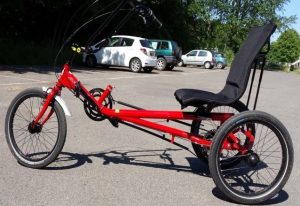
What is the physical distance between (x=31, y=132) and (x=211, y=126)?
1.88 metres

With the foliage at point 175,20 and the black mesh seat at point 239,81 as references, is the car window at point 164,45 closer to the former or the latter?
the foliage at point 175,20

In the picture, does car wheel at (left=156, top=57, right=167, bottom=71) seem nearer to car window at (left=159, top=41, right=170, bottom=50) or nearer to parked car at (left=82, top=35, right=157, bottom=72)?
car window at (left=159, top=41, right=170, bottom=50)

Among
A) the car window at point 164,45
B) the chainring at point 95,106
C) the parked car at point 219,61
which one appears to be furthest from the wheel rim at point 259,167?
the parked car at point 219,61

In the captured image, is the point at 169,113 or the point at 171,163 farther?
the point at 171,163

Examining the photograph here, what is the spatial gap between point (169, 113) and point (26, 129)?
1.59 m

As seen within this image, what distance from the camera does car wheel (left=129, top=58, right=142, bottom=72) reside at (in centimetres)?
2259

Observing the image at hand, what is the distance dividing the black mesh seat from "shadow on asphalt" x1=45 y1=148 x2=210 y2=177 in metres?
0.98

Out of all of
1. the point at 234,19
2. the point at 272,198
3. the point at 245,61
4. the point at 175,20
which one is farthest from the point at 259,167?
the point at 234,19

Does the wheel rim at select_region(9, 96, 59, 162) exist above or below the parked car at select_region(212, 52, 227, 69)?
above

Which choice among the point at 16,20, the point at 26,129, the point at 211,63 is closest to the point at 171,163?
the point at 26,129

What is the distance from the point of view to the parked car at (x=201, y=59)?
3691 cm

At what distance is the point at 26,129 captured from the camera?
5203mm

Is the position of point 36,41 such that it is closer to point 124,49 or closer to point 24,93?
point 124,49

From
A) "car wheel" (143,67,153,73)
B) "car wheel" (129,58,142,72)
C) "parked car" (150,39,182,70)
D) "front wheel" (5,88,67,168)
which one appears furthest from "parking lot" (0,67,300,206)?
"parked car" (150,39,182,70)
